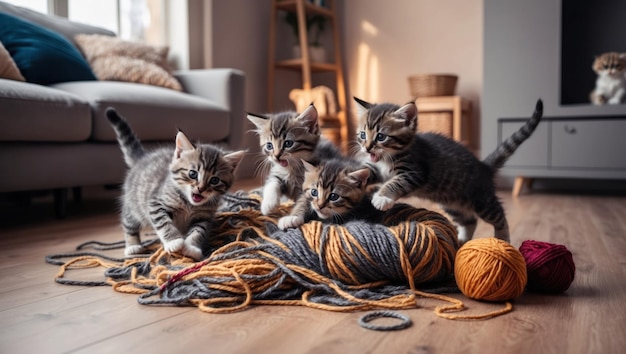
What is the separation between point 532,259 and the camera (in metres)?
1.25

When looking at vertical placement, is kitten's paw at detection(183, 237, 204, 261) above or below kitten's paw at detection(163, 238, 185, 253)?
below

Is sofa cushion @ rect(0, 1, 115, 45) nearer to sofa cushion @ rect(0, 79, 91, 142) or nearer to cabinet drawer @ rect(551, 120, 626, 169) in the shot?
sofa cushion @ rect(0, 79, 91, 142)

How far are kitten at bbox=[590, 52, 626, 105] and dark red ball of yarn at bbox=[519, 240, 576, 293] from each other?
2621 mm

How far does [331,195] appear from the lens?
1458 mm

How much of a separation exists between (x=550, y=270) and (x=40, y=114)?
1.93m

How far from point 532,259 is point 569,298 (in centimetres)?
11

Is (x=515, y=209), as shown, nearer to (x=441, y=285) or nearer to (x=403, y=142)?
(x=403, y=142)

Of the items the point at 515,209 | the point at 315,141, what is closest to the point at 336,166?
the point at 315,141

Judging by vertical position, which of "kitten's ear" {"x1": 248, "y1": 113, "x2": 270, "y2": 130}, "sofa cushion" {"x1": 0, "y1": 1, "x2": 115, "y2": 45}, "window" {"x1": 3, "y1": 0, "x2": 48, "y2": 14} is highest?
"window" {"x1": 3, "y1": 0, "x2": 48, "y2": 14}

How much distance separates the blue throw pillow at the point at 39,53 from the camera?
2.54m

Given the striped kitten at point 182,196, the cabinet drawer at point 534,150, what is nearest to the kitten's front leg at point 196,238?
the striped kitten at point 182,196

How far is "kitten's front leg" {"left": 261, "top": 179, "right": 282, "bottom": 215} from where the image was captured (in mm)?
1652

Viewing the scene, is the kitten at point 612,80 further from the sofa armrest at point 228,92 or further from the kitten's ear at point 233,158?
the kitten's ear at point 233,158

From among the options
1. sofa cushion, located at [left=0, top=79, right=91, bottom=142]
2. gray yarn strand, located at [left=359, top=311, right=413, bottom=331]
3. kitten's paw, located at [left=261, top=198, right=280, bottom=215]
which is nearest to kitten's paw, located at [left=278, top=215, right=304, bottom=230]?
kitten's paw, located at [left=261, top=198, right=280, bottom=215]
